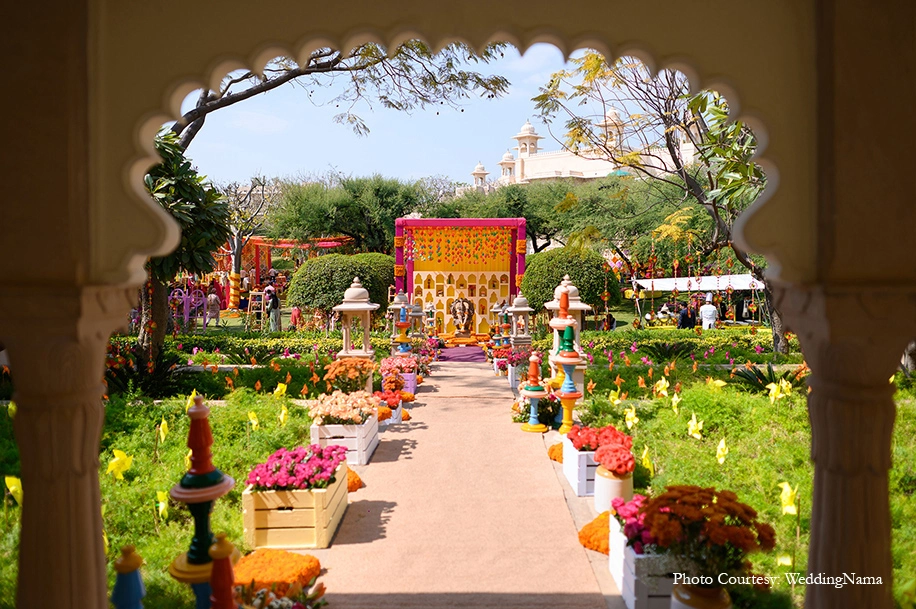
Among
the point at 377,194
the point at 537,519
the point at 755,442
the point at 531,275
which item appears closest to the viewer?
the point at 537,519

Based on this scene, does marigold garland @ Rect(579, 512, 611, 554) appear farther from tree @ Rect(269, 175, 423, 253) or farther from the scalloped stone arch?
tree @ Rect(269, 175, 423, 253)

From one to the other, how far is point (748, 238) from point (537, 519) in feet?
10.8

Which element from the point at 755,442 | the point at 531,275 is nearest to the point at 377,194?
the point at 531,275

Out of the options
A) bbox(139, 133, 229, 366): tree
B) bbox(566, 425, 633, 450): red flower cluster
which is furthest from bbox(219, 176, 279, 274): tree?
bbox(566, 425, 633, 450): red flower cluster

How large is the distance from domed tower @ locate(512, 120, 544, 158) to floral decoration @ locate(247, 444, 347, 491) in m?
45.4

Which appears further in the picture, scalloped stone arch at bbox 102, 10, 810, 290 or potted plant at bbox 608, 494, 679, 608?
potted plant at bbox 608, 494, 679, 608

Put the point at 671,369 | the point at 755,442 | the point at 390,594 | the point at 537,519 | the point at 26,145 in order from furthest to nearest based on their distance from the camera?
the point at 671,369 → the point at 755,442 → the point at 537,519 → the point at 390,594 → the point at 26,145

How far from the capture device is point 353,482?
19.7 feet

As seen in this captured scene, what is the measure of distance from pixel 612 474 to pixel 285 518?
2.46m

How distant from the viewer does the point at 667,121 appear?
9.90m

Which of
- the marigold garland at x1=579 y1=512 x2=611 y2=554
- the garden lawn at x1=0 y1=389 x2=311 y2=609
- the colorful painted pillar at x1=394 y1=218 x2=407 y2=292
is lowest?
the marigold garland at x1=579 y1=512 x2=611 y2=554

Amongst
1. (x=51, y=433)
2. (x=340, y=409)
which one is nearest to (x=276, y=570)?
(x=51, y=433)

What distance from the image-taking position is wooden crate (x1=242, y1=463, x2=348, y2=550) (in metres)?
4.63

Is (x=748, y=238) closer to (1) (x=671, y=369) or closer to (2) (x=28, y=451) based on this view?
(2) (x=28, y=451)
